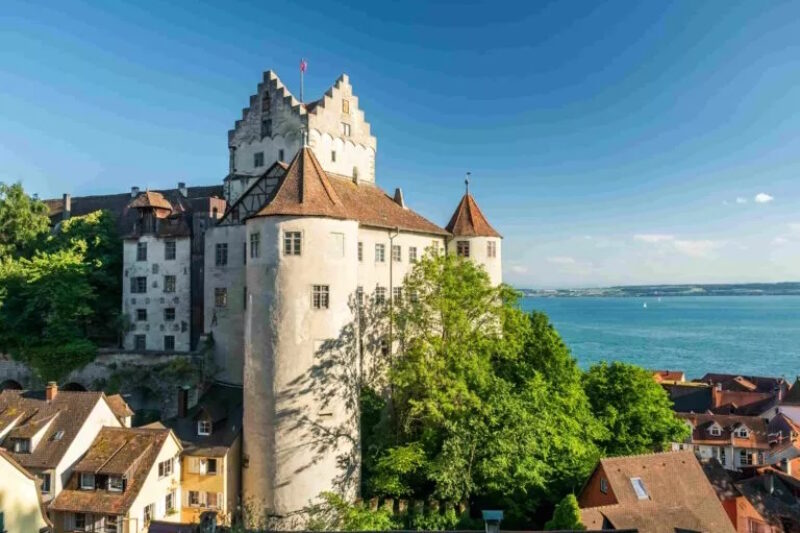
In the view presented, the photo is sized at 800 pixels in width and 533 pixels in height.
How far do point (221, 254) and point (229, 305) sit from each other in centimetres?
321

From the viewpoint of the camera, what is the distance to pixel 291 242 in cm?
2803

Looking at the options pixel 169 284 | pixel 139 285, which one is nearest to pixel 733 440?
pixel 169 284

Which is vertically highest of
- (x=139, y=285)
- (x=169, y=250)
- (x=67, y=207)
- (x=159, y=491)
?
(x=67, y=207)

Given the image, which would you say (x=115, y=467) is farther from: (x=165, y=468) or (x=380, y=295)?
(x=380, y=295)

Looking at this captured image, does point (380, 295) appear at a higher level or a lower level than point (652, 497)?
higher

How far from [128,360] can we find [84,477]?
995 centimetres

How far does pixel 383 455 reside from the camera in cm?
3009

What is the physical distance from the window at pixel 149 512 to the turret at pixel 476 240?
2258 cm

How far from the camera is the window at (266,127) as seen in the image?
39.1 meters

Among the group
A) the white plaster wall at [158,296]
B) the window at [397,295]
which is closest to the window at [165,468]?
the white plaster wall at [158,296]

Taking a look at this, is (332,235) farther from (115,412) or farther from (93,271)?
(93,271)

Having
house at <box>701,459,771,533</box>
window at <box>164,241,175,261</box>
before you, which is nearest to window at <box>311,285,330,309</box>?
window at <box>164,241,175,261</box>

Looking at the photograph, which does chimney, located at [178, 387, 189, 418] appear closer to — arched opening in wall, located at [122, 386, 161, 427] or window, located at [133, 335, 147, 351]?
arched opening in wall, located at [122, 386, 161, 427]

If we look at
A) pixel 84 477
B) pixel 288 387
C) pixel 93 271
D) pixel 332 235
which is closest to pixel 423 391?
pixel 288 387
